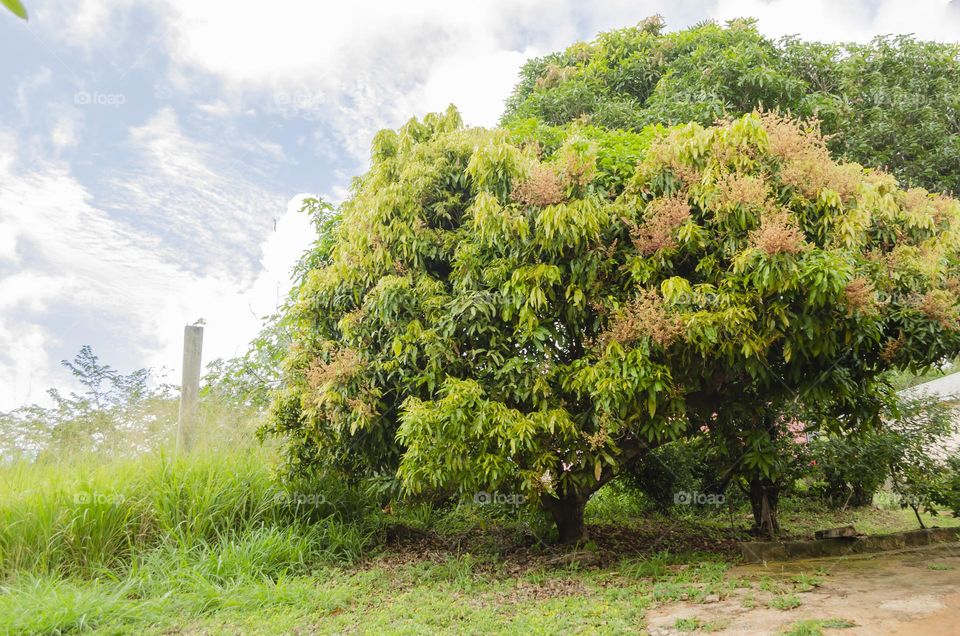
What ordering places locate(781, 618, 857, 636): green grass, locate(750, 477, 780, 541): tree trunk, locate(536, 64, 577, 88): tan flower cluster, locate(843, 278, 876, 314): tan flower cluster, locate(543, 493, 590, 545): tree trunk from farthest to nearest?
locate(536, 64, 577, 88): tan flower cluster < locate(750, 477, 780, 541): tree trunk < locate(543, 493, 590, 545): tree trunk < locate(843, 278, 876, 314): tan flower cluster < locate(781, 618, 857, 636): green grass

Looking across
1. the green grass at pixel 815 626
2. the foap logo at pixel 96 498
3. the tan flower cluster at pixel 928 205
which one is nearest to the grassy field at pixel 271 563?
the foap logo at pixel 96 498

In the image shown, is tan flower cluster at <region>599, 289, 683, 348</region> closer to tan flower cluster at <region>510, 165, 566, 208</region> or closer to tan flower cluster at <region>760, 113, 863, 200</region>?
tan flower cluster at <region>510, 165, 566, 208</region>

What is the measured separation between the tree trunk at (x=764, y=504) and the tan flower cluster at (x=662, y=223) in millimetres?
4031

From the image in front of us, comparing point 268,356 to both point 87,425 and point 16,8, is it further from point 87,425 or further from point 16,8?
point 16,8

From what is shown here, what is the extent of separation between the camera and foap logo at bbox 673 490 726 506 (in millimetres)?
8820

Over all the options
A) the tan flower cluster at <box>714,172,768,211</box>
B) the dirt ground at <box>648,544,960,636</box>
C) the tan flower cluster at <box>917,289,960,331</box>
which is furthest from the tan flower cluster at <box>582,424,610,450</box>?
the tan flower cluster at <box>917,289,960,331</box>

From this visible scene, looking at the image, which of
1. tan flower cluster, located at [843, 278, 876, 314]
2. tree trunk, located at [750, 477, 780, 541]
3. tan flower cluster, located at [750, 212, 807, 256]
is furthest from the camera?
tree trunk, located at [750, 477, 780, 541]

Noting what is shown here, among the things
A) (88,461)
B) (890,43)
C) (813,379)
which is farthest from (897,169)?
(88,461)

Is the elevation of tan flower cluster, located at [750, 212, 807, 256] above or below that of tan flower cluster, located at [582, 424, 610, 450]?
above

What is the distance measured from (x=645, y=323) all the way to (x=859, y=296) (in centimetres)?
155

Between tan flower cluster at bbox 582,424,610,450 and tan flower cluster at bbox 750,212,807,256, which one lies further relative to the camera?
tan flower cluster at bbox 582,424,610,450

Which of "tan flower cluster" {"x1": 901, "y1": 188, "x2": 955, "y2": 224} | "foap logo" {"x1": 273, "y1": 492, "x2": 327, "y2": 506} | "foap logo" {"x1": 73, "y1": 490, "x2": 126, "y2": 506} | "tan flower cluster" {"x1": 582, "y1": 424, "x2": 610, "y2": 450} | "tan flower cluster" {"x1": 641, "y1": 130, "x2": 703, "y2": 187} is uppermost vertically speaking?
"tan flower cluster" {"x1": 641, "y1": 130, "x2": 703, "y2": 187}

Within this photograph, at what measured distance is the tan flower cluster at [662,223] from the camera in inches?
195

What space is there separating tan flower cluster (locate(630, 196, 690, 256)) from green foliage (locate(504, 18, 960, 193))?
138 inches
